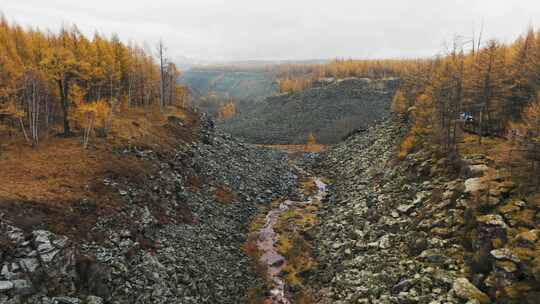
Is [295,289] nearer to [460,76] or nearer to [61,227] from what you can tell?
[61,227]

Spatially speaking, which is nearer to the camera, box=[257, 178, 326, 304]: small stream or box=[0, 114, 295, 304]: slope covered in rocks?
box=[0, 114, 295, 304]: slope covered in rocks

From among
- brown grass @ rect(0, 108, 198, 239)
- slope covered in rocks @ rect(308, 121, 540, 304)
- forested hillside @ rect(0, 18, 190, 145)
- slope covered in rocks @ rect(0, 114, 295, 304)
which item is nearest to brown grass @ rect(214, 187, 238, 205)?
slope covered in rocks @ rect(0, 114, 295, 304)

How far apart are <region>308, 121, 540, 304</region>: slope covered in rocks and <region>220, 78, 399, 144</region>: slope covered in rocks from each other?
79.6 m

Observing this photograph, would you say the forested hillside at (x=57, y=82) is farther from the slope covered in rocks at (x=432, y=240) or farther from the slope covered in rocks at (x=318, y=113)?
the slope covered in rocks at (x=318, y=113)

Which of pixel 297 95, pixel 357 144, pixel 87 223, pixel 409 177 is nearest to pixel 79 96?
pixel 87 223

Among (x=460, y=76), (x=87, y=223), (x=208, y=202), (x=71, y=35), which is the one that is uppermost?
(x=71, y=35)

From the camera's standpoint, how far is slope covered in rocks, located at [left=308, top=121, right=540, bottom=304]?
2172cm

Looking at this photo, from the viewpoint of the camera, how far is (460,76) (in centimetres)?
4375

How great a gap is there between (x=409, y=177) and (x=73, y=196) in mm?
38257

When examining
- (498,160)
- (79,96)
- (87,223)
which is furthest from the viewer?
(79,96)

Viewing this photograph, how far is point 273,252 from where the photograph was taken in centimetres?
3928

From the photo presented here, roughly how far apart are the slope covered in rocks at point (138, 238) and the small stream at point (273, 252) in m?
2.30

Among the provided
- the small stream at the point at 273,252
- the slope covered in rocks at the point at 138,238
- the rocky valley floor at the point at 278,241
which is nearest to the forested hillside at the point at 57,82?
the slope covered in rocks at the point at 138,238

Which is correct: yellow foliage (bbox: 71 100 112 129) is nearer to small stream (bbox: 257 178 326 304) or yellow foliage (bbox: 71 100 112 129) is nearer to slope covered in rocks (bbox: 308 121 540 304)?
small stream (bbox: 257 178 326 304)
